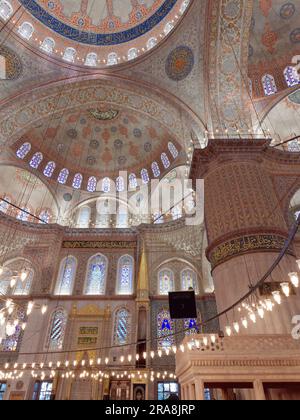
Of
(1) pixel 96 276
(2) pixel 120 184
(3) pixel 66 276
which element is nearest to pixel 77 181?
(2) pixel 120 184

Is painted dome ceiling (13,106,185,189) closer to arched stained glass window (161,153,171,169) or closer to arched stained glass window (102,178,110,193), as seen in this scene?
arched stained glass window (161,153,171,169)

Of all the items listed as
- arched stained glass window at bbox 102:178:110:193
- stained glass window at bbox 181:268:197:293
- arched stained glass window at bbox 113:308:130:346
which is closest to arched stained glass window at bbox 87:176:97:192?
arched stained glass window at bbox 102:178:110:193

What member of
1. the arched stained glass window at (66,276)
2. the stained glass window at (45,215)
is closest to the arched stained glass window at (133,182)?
the stained glass window at (45,215)

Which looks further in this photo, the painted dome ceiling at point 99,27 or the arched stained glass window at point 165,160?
the arched stained glass window at point 165,160

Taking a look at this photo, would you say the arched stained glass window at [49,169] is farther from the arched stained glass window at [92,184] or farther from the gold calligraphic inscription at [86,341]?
the gold calligraphic inscription at [86,341]

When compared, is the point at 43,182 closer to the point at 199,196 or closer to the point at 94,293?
the point at 94,293

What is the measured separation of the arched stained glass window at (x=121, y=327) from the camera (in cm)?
1320

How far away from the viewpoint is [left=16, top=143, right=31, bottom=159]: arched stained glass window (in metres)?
15.9

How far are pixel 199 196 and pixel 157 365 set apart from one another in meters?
7.60

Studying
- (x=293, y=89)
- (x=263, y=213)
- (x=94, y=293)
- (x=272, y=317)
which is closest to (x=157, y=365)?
(x=94, y=293)

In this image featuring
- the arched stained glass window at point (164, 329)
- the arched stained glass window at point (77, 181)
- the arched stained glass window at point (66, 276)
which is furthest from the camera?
the arched stained glass window at point (77, 181)

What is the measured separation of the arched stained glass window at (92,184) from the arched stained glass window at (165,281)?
23.5ft

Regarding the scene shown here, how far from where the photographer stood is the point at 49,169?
57.1 feet

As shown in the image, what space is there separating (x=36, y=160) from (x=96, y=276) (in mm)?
7711
